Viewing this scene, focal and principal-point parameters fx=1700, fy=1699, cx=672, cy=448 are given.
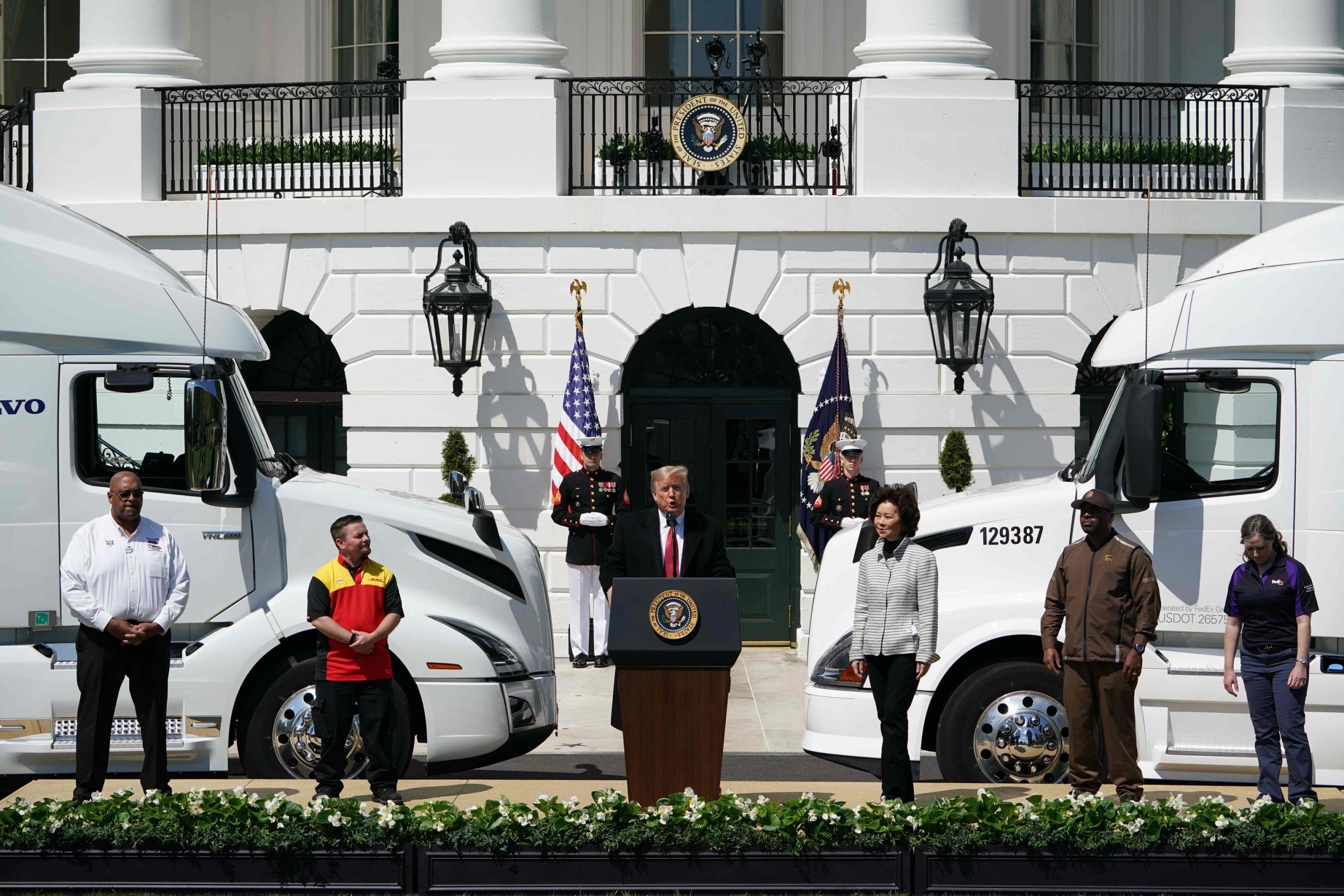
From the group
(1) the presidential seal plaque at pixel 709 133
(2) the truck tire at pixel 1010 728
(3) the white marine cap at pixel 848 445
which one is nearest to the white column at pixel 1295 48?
(1) the presidential seal plaque at pixel 709 133

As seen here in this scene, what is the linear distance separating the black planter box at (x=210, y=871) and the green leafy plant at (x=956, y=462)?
10.6m

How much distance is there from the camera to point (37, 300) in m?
10.1

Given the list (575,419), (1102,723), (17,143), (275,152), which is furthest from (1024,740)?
(17,143)

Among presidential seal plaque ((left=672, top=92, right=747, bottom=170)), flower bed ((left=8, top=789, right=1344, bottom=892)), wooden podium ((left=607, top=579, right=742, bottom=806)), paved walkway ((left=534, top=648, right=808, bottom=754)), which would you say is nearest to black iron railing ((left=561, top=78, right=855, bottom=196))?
presidential seal plaque ((left=672, top=92, right=747, bottom=170))

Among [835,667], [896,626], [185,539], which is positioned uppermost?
[185,539]

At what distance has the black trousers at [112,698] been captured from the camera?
29.8ft

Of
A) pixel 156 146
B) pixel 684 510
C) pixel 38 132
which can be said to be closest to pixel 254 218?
pixel 156 146

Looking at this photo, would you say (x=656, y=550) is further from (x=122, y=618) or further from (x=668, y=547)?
(x=122, y=618)

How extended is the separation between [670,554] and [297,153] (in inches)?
434

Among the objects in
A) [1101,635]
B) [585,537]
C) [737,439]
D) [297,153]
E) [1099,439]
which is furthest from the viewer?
[297,153]

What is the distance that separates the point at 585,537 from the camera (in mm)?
16797

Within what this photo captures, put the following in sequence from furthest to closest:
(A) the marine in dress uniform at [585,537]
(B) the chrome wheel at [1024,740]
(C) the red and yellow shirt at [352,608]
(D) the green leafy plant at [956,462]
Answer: (D) the green leafy plant at [956,462] < (A) the marine in dress uniform at [585,537] < (B) the chrome wheel at [1024,740] < (C) the red and yellow shirt at [352,608]

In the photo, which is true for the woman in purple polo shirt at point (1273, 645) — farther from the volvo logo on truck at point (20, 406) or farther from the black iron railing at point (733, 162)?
the black iron railing at point (733, 162)

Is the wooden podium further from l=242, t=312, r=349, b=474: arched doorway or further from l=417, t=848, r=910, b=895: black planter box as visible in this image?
l=242, t=312, r=349, b=474: arched doorway
